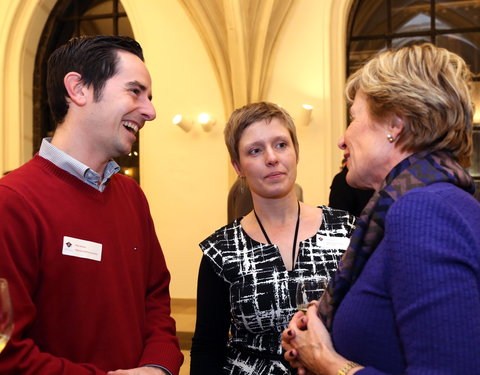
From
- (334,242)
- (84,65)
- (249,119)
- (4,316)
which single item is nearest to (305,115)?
(249,119)

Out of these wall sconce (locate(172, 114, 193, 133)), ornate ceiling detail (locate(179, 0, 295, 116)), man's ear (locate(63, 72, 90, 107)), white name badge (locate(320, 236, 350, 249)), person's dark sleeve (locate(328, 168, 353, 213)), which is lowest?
white name badge (locate(320, 236, 350, 249))

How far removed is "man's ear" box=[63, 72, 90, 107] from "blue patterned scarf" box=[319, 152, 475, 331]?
107 cm

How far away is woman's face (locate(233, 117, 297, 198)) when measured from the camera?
88.0 inches

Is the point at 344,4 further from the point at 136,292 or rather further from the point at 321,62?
the point at 136,292

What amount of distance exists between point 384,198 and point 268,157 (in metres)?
0.95

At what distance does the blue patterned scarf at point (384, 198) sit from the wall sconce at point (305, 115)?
585 cm

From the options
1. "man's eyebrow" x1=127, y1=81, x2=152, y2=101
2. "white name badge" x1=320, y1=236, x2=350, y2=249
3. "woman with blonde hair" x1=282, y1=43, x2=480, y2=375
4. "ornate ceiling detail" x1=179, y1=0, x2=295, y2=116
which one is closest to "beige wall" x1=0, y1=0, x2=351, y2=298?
"ornate ceiling detail" x1=179, y1=0, x2=295, y2=116

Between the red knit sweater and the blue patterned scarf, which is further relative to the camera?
the red knit sweater

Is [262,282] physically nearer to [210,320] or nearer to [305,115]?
[210,320]

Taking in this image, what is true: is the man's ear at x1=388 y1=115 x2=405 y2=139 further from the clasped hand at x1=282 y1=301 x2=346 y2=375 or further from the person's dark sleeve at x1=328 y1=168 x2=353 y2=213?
the person's dark sleeve at x1=328 y1=168 x2=353 y2=213

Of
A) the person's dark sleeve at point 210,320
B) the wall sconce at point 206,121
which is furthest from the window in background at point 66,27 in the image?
the person's dark sleeve at point 210,320

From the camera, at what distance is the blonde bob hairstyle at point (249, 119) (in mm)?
2275

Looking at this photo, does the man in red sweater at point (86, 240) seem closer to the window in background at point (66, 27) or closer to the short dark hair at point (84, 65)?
the short dark hair at point (84, 65)

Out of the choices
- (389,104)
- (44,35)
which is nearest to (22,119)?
(44,35)
